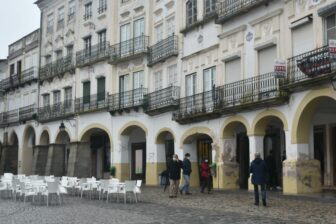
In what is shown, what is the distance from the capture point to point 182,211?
Answer: 16203 millimetres

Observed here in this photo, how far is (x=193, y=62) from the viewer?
2748cm

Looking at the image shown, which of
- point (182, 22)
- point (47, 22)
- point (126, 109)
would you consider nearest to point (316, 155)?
point (182, 22)

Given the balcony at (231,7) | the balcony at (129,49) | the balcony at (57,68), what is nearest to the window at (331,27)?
the balcony at (231,7)

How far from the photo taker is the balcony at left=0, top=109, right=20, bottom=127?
151ft

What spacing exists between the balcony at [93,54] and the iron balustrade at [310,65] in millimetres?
16557

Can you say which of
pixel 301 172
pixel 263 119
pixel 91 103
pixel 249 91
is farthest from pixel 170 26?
pixel 301 172

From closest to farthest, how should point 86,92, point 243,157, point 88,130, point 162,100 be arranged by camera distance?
point 243,157, point 162,100, point 88,130, point 86,92

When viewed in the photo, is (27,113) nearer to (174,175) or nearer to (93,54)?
(93,54)

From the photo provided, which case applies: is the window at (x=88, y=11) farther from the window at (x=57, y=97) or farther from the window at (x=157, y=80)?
the window at (x=157, y=80)

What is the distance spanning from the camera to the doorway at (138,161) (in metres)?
34.9

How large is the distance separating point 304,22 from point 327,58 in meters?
2.35

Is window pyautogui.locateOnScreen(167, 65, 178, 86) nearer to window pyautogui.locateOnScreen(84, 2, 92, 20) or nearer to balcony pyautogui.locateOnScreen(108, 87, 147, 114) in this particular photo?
balcony pyautogui.locateOnScreen(108, 87, 147, 114)

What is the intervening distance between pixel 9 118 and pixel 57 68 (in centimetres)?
1022

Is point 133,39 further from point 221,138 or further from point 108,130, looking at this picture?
point 221,138
